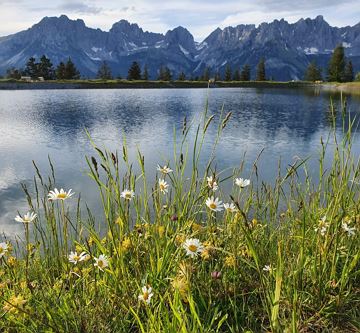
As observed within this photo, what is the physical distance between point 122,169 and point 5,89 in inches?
2512

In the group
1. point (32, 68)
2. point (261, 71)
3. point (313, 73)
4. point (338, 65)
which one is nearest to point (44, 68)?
point (32, 68)

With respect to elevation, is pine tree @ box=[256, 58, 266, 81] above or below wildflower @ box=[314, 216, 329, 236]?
above

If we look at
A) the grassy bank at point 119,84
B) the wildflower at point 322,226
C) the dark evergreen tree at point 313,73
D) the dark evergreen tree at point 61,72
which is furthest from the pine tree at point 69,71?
the wildflower at point 322,226

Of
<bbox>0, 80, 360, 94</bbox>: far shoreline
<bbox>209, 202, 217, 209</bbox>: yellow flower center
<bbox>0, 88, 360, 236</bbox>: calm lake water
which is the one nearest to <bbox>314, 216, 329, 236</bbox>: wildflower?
<bbox>209, 202, 217, 209</bbox>: yellow flower center

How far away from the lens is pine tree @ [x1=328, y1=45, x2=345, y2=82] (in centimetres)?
8831

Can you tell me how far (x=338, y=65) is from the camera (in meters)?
88.9

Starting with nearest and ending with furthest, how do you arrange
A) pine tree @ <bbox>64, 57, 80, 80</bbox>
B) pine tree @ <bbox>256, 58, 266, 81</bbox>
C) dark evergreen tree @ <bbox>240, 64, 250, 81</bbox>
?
pine tree @ <bbox>64, 57, 80, 80</bbox> → dark evergreen tree @ <bbox>240, 64, 250, 81</bbox> → pine tree @ <bbox>256, 58, 266, 81</bbox>

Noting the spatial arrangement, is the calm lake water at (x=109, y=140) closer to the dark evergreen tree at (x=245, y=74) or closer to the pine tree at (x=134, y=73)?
the pine tree at (x=134, y=73)

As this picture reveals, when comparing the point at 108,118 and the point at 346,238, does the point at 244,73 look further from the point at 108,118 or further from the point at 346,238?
the point at 346,238

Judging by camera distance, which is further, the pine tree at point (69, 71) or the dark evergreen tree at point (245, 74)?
the dark evergreen tree at point (245, 74)

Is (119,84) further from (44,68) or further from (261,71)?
(261,71)

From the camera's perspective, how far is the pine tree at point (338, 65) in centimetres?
8831

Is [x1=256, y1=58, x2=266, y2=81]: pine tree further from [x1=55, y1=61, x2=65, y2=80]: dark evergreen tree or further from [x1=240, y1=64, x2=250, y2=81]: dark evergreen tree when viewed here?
[x1=55, y1=61, x2=65, y2=80]: dark evergreen tree

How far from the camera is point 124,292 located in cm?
286
